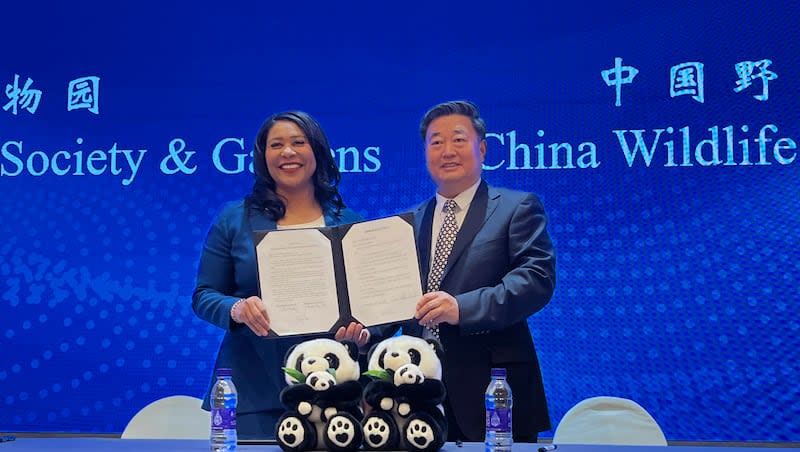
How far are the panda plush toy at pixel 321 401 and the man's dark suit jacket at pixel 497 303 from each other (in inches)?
30.4

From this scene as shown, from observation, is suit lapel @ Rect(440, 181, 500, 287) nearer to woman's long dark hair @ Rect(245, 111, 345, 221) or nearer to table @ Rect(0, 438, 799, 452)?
woman's long dark hair @ Rect(245, 111, 345, 221)

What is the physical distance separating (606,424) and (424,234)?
1051 mm

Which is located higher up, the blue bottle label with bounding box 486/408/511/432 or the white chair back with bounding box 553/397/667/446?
the blue bottle label with bounding box 486/408/511/432

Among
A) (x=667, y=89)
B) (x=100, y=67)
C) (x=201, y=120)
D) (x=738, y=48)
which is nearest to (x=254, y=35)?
(x=201, y=120)

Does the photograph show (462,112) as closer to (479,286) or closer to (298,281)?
→ (479,286)

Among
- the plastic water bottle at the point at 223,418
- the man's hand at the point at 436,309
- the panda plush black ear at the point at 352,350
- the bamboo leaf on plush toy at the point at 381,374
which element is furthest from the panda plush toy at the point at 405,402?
the man's hand at the point at 436,309

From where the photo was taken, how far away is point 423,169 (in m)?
4.37

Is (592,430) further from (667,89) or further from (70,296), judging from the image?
(70,296)

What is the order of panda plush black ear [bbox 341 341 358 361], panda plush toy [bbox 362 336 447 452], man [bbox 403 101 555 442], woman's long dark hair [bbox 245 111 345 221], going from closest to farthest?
1. panda plush toy [bbox 362 336 447 452]
2. panda plush black ear [bbox 341 341 358 361]
3. man [bbox 403 101 555 442]
4. woman's long dark hair [bbox 245 111 345 221]

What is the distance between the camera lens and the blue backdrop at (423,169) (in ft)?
13.2

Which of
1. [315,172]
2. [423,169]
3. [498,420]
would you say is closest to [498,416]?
[498,420]

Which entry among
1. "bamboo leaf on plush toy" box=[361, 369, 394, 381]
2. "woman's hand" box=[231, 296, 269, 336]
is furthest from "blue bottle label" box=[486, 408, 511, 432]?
"woman's hand" box=[231, 296, 269, 336]

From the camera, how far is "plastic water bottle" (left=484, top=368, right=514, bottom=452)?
8.12 ft

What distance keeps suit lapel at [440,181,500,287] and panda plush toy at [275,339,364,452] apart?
3.23 feet
